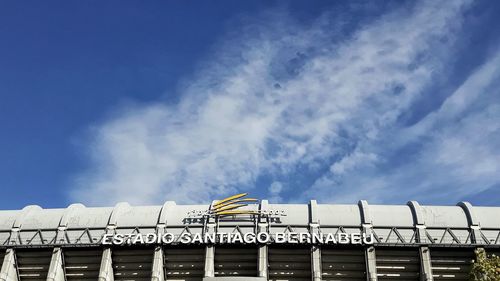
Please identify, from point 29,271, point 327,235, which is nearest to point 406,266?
point 327,235

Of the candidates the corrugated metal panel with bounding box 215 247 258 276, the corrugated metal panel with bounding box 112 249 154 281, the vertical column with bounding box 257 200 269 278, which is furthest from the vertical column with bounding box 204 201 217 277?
the corrugated metal panel with bounding box 112 249 154 281

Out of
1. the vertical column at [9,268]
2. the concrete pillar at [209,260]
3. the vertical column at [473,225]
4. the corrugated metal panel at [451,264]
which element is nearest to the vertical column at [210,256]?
the concrete pillar at [209,260]

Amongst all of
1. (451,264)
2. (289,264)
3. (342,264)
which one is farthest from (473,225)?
(289,264)

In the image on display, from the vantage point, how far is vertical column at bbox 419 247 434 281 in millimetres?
50656

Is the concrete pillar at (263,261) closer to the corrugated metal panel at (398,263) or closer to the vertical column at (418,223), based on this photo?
the corrugated metal panel at (398,263)

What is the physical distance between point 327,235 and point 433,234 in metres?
11.0

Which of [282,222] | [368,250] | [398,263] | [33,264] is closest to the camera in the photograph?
[368,250]

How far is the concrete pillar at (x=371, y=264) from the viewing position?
50.8 m

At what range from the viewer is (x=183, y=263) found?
178ft

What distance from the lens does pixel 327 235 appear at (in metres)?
52.5

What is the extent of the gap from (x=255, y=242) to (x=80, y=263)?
18780 mm

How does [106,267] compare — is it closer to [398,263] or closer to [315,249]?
[315,249]

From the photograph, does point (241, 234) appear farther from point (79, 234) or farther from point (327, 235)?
point (79, 234)

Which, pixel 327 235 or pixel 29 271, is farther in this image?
pixel 29 271
